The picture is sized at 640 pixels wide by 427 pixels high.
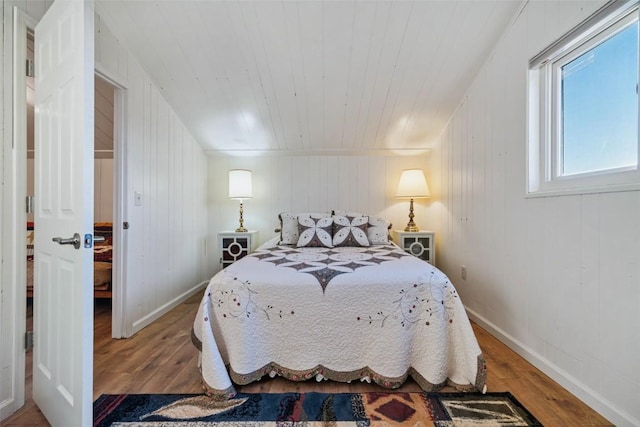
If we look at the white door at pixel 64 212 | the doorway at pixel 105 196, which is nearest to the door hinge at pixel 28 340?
the white door at pixel 64 212

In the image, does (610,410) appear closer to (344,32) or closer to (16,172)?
(344,32)

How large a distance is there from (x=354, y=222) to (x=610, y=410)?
73.8 inches

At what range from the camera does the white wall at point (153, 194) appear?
2.17 metres

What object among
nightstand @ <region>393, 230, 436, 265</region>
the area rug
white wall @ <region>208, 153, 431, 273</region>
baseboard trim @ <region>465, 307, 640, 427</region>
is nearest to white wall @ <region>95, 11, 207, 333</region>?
white wall @ <region>208, 153, 431, 273</region>

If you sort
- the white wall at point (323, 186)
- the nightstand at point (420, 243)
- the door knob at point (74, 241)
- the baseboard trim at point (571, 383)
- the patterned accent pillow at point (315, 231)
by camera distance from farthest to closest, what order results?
the white wall at point (323, 186) → the nightstand at point (420, 243) → the patterned accent pillow at point (315, 231) → the baseboard trim at point (571, 383) → the door knob at point (74, 241)

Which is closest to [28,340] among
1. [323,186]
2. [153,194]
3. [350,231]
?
[153,194]

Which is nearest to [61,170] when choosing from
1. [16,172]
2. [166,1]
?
[16,172]

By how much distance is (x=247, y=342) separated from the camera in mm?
1544

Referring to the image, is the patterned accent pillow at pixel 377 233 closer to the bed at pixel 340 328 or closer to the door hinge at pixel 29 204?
the bed at pixel 340 328

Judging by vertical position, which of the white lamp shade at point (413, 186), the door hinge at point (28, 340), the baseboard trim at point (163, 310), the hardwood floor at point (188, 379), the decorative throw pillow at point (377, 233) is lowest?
the hardwood floor at point (188, 379)

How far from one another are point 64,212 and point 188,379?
3.52 feet

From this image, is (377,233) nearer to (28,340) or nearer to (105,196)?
(28,340)

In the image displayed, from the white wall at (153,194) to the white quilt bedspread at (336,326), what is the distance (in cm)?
106

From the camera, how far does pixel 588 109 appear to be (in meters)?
1.57
